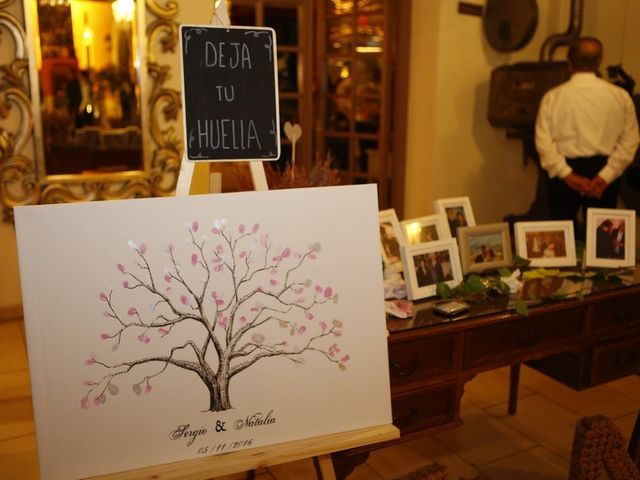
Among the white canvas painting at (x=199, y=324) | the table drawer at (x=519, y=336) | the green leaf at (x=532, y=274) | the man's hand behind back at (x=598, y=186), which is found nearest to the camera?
the white canvas painting at (x=199, y=324)

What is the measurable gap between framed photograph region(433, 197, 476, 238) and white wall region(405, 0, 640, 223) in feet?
8.09

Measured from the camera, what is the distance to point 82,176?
3623mm

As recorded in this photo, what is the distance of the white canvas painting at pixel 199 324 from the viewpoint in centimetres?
119

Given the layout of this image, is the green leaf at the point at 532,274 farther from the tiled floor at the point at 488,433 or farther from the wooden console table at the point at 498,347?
the tiled floor at the point at 488,433

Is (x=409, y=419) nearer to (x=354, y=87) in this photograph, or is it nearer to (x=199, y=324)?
(x=199, y=324)

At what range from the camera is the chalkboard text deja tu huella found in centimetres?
143

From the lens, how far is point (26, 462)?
2.36 metres

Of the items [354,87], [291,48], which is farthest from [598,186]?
[291,48]

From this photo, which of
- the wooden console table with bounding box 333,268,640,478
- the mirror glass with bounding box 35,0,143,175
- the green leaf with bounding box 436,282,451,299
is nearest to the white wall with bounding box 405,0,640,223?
the mirror glass with bounding box 35,0,143,175

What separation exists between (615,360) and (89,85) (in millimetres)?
3069

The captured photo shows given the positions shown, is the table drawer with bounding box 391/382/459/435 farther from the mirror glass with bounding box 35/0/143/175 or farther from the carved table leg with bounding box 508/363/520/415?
the mirror glass with bounding box 35/0/143/175

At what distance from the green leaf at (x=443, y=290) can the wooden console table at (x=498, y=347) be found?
0.14 feet

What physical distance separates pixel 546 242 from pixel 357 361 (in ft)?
4.03

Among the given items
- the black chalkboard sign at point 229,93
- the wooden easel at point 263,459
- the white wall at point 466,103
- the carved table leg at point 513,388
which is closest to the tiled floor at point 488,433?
the carved table leg at point 513,388
